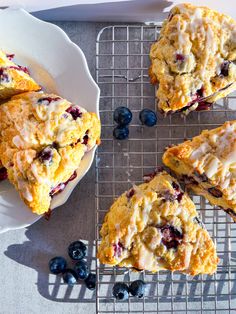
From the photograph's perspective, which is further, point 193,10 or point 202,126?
point 202,126

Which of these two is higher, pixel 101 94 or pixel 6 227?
pixel 101 94

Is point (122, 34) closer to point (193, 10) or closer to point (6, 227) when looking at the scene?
point (193, 10)

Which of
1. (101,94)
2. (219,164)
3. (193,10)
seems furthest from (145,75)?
(219,164)

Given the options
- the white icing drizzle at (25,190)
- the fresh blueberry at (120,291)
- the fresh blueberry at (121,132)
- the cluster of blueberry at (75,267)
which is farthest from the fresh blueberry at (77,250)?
the fresh blueberry at (121,132)

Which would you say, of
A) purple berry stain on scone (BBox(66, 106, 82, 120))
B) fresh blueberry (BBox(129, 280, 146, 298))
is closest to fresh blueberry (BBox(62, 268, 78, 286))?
fresh blueberry (BBox(129, 280, 146, 298))

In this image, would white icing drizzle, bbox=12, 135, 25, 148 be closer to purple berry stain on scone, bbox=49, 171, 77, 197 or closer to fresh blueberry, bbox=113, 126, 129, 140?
purple berry stain on scone, bbox=49, 171, 77, 197

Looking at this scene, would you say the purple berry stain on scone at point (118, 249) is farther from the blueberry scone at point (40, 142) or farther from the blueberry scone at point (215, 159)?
the blueberry scone at point (215, 159)

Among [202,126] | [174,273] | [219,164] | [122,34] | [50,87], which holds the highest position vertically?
[122,34]
